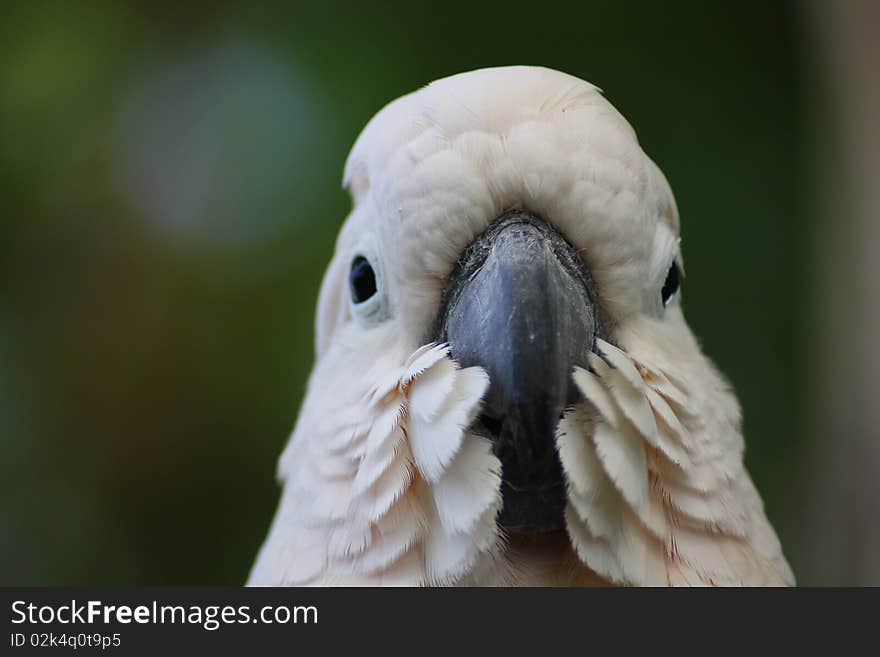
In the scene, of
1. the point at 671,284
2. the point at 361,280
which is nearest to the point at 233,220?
the point at 361,280

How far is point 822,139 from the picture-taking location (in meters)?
2.11

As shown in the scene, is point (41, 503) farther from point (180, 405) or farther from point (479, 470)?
point (479, 470)

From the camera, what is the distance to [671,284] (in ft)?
3.42

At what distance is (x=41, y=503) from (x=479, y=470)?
1.54 m

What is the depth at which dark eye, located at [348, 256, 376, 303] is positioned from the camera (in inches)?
40.2

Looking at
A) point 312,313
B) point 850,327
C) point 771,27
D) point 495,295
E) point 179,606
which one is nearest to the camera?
point 495,295

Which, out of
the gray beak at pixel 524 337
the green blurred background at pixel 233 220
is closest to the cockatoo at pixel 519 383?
the gray beak at pixel 524 337

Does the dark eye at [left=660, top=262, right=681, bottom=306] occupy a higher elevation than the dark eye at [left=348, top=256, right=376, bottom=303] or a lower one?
lower

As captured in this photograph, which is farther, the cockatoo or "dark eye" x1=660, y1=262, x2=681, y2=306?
"dark eye" x1=660, y1=262, x2=681, y2=306

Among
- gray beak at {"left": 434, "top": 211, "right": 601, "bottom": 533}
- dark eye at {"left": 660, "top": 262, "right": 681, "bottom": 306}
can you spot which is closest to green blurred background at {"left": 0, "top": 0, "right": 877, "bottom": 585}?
dark eye at {"left": 660, "top": 262, "right": 681, "bottom": 306}

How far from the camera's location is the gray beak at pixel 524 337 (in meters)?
0.79

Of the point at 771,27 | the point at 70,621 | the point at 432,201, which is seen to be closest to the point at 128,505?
the point at 70,621

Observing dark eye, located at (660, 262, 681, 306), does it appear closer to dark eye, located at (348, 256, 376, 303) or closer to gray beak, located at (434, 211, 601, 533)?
gray beak, located at (434, 211, 601, 533)

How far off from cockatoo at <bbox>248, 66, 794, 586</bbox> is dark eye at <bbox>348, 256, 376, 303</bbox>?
0.08 ft
